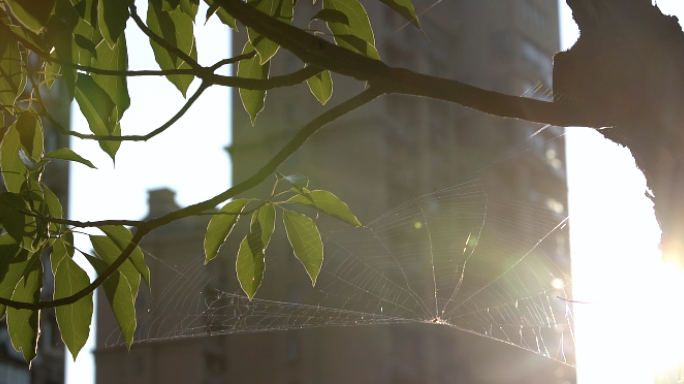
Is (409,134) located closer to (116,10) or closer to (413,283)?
(413,283)

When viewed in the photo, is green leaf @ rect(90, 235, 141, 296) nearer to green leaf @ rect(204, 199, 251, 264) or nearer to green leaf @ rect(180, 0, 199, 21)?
green leaf @ rect(204, 199, 251, 264)

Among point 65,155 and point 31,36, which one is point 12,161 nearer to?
point 65,155

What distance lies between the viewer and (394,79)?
0.52 m

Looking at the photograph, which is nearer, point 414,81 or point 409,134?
point 414,81

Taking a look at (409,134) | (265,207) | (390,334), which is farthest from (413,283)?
(409,134)

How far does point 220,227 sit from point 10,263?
206 mm

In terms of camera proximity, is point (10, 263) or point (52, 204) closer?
point (10, 263)

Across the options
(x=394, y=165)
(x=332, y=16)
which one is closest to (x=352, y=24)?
(x=332, y=16)

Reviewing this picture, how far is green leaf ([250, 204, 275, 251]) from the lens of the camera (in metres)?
0.69

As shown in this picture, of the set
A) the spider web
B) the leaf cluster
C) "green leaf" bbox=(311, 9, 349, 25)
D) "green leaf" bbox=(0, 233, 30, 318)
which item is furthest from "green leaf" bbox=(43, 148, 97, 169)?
the spider web

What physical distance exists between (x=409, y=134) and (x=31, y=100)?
9109 mm

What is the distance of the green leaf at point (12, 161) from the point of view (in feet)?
2.35

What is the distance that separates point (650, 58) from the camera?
1.73 feet

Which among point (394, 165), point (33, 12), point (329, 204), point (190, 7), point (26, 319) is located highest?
point (394, 165)
